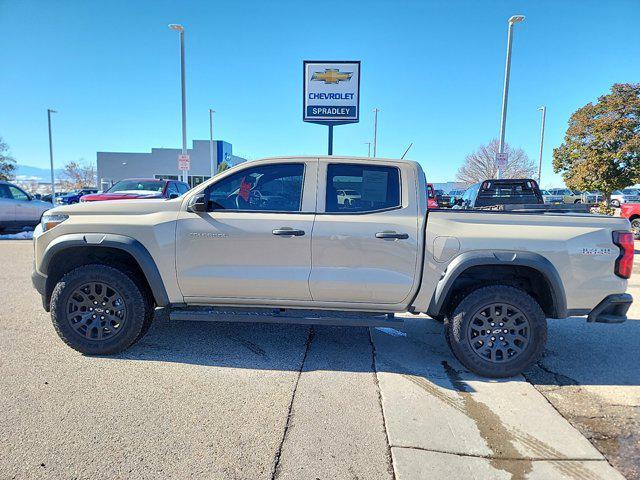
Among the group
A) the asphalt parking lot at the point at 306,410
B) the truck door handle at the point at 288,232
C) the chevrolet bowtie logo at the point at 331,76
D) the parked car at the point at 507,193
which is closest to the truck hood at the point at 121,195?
the chevrolet bowtie logo at the point at 331,76

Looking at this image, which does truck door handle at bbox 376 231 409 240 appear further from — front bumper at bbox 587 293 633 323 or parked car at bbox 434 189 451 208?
parked car at bbox 434 189 451 208

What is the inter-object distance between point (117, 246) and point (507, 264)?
3441 millimetres

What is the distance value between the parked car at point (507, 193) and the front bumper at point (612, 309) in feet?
14.2

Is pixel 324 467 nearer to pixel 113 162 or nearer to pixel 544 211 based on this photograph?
pixel 544 211

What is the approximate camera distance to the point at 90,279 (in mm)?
3766

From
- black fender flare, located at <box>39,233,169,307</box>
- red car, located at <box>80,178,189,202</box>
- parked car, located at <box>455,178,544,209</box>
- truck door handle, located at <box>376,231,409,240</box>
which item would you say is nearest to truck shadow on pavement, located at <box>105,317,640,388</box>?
black fender flare, located at <box>39,233,169,307</box>

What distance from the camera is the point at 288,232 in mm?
3611

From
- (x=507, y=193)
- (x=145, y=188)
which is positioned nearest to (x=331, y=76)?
(x=145, y=188)

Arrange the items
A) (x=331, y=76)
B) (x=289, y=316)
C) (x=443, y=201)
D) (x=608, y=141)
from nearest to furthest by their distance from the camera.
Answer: (x=289, y=316) → (x=443, y=201) → (x=331, y=76) → (x=608, y=141)

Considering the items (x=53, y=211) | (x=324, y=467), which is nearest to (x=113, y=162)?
(x=53, y=211)

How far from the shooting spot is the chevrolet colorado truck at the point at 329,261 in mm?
3512

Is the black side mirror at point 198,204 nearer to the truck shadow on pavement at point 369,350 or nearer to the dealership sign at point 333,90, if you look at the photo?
the truck shadow on pavement at point 369,350

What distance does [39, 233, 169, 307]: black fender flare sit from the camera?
3705 mm

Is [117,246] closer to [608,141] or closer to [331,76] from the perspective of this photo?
[331,76]
